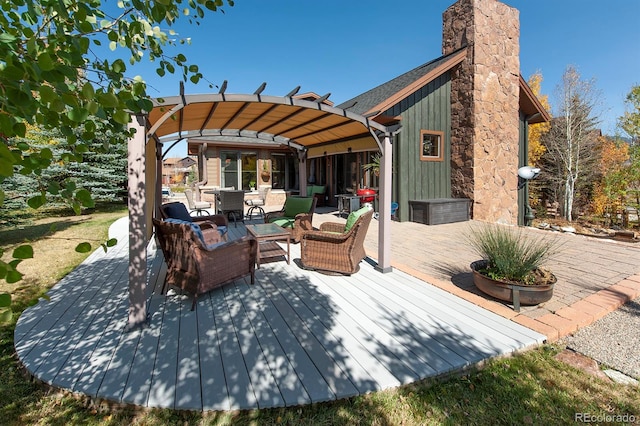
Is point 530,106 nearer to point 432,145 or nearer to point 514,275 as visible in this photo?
point 432,145

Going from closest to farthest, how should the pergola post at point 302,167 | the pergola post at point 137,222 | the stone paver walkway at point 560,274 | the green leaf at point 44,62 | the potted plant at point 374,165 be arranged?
1. the green leaf at point 44,62
2. the pergola post at point 137,222
3. the stone paver walkway at point 560,274
4. the pergola post at point 302,167
5. the potted plant at point 374,165

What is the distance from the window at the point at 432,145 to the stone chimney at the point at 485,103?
54 cm

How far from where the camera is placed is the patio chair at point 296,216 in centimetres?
605

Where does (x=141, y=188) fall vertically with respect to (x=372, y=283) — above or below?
above

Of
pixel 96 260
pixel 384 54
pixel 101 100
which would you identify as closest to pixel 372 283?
pixel 101 100

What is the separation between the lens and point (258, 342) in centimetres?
264

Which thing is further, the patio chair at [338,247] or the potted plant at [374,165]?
the potted plant at [374,165]

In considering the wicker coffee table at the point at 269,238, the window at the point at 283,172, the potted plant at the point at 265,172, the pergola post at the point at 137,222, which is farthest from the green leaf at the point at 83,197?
the window at the point at 283,172

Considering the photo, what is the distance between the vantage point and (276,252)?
493 centimetres

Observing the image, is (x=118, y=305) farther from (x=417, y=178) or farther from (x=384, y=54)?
(x=384, y=54)

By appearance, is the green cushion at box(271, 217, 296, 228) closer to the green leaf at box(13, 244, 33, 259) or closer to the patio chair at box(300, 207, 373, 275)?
the patio chair at box(300, 207, 373, 275)

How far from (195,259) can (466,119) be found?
952cm

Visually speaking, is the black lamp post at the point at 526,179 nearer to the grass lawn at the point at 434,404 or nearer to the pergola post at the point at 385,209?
the pergola post at the point at 385,209

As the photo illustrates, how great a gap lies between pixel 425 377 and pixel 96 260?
5452 millimetres
